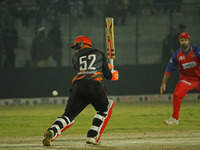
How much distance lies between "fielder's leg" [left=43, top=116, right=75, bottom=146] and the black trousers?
0.45 feet

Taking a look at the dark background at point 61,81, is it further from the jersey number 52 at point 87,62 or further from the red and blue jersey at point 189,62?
the jersey number 52 at point 87,62

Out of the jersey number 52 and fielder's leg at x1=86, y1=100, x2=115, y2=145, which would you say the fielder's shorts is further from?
the jersey number 52

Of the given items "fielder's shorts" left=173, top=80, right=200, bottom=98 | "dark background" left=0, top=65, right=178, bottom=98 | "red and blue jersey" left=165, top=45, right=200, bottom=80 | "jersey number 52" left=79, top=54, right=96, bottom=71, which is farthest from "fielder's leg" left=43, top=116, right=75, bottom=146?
"dark background" left=0, top=65, right=178, bottom=98

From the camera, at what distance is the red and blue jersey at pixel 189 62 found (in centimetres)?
1330

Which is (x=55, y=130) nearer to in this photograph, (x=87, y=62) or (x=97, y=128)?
(x=97, y=128)

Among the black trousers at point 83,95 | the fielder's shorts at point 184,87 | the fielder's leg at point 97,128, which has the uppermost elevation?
the black trousers at point 83,95

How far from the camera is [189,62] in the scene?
43.7ft

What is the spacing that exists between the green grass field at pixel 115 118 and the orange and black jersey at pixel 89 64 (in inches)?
107

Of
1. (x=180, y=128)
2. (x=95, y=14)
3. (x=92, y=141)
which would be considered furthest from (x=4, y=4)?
(x=92, y=141)

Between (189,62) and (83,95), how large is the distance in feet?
14.7

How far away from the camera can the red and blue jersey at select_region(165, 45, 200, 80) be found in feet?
43.6

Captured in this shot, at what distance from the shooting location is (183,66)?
→ 13375 millimetres

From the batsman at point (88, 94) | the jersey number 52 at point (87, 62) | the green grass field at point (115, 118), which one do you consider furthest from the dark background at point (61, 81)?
the jersey number 52 at point (87, 62)

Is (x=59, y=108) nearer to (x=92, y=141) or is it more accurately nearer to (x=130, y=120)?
(x=130, y=120)
